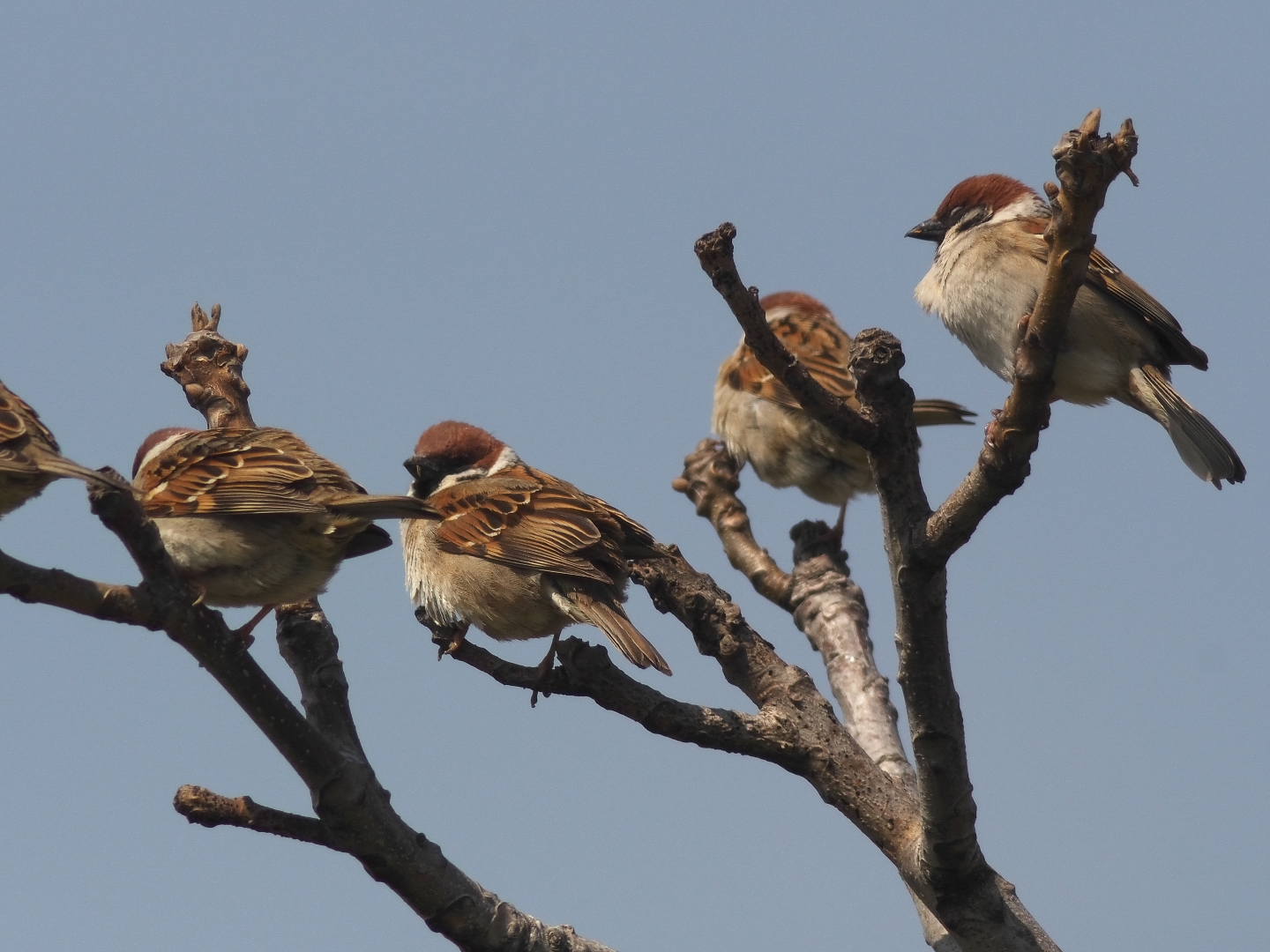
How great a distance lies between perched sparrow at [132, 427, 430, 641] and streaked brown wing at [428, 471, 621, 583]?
0.74 metres

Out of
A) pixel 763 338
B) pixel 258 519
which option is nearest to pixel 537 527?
pixel 258 519

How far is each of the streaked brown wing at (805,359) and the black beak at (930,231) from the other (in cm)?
186

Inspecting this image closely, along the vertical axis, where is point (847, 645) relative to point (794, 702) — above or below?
above

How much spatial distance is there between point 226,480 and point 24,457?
76cm

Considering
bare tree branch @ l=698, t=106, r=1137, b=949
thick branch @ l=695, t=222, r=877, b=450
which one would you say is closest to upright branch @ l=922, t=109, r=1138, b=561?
bare tree branch @ l=698, t=106, r=1137, b=949

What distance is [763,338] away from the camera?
3336 mm

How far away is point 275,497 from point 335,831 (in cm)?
119

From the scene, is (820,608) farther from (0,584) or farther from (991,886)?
(0,584)

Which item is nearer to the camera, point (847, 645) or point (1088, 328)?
point (1088, 328)

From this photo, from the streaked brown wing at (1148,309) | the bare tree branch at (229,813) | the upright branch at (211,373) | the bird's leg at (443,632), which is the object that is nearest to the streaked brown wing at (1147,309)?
the streaked brown wing at (1148,309)

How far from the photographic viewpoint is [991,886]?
11.5ft

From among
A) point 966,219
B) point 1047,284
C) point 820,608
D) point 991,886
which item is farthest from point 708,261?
point 966,219

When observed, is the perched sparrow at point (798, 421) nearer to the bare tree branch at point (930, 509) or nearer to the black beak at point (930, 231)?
the black beak at point (930, 231)

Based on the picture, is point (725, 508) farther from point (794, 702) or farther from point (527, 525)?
point (794, 702)
